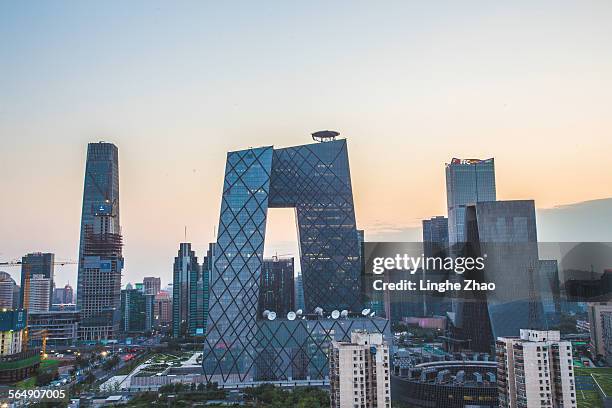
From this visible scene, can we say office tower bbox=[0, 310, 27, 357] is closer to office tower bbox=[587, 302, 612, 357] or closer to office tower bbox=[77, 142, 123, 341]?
office tower bbox=[77, 142, 123, 341]

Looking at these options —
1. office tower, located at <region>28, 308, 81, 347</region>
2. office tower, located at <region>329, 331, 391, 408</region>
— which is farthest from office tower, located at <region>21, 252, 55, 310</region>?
office tower, located at <region>329, 331, 391, 408</region>

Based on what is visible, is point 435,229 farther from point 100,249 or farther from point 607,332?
point 100,249

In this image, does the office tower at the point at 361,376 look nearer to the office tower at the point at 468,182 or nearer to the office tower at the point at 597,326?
the office tower at the point at 597,326

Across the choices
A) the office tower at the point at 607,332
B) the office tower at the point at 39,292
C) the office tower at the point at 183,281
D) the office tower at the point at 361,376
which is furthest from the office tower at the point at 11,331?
the office tower at the point at 39,292

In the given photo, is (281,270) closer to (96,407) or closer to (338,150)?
(338,150)

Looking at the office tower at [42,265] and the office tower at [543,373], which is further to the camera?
the office tower at [42,265]
